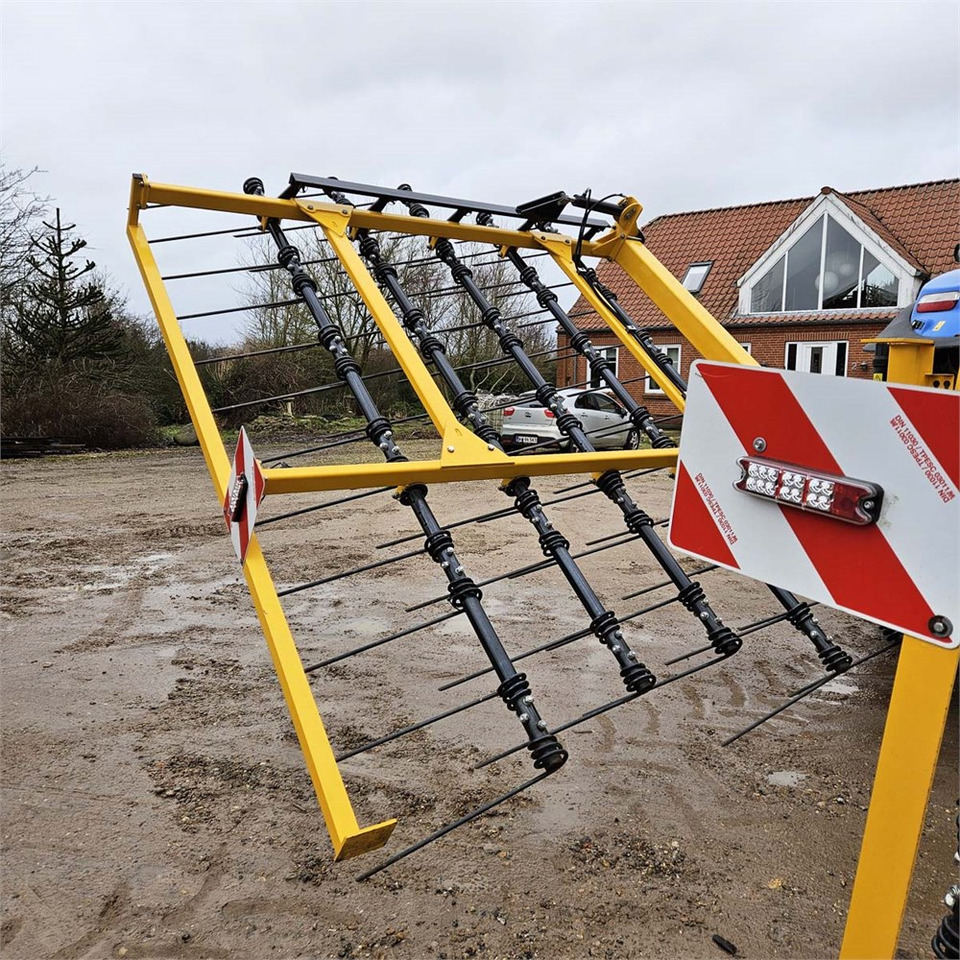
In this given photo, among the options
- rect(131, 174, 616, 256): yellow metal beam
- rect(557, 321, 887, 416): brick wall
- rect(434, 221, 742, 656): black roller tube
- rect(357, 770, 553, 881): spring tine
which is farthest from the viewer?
rect(557, 321, 887, 416): brick wall

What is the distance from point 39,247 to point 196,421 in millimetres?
16412

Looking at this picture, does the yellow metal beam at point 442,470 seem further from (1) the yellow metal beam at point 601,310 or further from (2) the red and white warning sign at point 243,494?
(1) the yellow metal beam at point 601,310

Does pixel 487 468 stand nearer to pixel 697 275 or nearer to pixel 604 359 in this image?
pixel 604 359

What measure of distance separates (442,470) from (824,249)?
54.7 feet

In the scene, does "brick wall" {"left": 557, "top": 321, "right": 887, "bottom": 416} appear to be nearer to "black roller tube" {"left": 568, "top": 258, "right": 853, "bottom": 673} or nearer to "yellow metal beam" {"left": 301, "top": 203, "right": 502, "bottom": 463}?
"black roller tube" {"left": 568, "top": 258, "right": 853, "bottom": 673}

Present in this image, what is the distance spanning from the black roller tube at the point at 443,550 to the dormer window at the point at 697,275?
1651 cm

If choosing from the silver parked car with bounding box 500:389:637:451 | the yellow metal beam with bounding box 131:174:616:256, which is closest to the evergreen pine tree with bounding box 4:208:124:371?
the silver parked car with bounding box 500:389:637:451

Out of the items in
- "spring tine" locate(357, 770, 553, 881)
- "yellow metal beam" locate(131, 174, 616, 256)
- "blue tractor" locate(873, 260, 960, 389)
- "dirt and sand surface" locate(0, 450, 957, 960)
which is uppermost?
"yellow metal beam" locate(131, 174, 616, 256)

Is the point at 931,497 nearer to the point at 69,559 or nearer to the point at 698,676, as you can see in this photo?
the point at 698,676

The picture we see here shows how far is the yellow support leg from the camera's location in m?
1.51

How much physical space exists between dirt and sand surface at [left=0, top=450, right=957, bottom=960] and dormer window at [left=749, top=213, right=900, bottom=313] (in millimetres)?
13066

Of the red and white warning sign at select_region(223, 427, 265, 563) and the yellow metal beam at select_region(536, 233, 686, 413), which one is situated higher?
the yellow metal beam at select_region(536, 233, 686, 413)

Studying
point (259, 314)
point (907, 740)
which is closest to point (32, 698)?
point (907, 740)

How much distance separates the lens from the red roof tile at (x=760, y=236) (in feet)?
52.6
